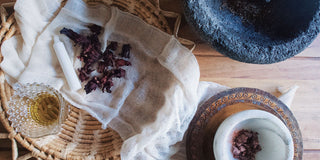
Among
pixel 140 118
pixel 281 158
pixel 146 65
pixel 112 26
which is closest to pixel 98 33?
pixel 112 26

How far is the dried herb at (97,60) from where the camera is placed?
889mm

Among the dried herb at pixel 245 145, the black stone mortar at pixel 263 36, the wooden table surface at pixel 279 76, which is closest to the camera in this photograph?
the black stone mortar at pixel 263 36

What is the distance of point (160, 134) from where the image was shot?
809mm

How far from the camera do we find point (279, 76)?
967mm

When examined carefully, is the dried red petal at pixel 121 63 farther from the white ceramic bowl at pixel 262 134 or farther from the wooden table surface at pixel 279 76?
the white ceramic bowl at pixel 262 134

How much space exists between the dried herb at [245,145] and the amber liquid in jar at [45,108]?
1.85 ft

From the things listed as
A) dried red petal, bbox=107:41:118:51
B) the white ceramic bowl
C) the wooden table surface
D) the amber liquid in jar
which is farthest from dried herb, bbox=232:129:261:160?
the amber liquid in jar

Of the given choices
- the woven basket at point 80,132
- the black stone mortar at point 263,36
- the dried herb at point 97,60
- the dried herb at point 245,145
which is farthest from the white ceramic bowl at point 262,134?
the dried herb at point 97,60

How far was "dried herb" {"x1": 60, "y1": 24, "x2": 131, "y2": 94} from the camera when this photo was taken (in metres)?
0.89

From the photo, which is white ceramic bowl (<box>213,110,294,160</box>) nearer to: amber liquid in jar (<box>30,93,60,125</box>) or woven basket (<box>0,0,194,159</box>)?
woven basket (<box>0,0,194,159</box>)

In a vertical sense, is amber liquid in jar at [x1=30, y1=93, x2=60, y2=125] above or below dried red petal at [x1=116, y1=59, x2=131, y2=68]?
below

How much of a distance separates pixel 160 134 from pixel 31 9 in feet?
1.73

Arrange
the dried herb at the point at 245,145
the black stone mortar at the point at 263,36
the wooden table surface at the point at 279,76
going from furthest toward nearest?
1. the wooden table surface at the point at 279,76
2. the dried herb at the point at 245,145
3. the black stone mortar at the point at 263,36

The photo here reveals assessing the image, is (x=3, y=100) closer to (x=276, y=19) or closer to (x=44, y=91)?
(x=44, y=91)
